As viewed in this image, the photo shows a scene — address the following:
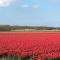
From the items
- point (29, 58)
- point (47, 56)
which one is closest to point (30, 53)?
point (29, 58)

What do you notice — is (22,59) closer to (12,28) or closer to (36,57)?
(36,57)

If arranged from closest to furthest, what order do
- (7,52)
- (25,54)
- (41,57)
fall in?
(41,57) < (25,54) < (7,52)

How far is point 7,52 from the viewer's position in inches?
368

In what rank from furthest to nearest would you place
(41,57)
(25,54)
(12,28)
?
(12,28), (25,54), (41,57)

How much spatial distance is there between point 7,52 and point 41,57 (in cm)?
176

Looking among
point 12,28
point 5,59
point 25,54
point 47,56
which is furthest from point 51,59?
point 12,28

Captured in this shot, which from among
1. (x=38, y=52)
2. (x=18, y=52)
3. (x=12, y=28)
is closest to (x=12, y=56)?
(x=18, y=52)

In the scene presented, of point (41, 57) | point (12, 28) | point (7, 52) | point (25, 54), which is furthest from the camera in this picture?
point (12, 28)

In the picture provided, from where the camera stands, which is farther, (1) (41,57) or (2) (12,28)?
(2) (12,28)

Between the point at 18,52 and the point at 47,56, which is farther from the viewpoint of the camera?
the point at 18,52

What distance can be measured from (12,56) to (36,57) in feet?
3.44

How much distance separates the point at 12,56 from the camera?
351 inches

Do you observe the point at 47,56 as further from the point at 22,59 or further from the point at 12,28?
the point at 12,28

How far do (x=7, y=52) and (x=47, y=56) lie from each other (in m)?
1.72
